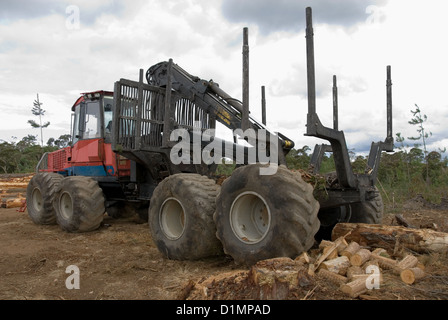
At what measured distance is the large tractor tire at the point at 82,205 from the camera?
7953 millimetres

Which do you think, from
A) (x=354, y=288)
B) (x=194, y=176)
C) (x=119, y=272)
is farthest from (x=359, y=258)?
(x=119, y=272)

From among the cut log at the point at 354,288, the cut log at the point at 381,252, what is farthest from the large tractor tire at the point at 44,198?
the cut log at the point at 354,288

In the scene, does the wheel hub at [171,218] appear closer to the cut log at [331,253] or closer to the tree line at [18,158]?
the cut log at [331,253]

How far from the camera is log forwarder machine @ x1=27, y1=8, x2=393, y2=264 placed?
4438 millimetres

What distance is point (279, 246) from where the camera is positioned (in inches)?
166

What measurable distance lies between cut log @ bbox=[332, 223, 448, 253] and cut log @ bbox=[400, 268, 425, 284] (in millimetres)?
1061

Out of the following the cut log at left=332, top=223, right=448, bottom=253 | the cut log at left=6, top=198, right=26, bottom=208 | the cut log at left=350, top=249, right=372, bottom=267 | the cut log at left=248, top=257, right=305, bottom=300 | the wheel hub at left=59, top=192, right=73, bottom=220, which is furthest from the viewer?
the cut log at left=6, top=198, right=26, bottom=208

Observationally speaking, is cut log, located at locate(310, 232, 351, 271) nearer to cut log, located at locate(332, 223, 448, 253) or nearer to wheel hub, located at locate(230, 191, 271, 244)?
cut log, located at locate(332, 223, 448, 253)

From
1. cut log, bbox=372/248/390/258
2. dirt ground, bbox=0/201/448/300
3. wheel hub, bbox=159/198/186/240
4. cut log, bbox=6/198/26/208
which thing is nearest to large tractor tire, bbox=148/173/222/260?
wheel hub, bbox=159/198/186/240

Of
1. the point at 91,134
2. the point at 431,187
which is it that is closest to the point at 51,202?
the point at 91,134

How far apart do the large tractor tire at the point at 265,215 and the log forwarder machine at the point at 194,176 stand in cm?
1

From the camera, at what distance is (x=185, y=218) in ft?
17.5

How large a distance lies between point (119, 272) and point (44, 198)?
5.28m

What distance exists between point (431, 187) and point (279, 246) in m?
10.8
